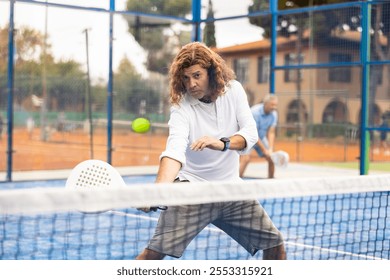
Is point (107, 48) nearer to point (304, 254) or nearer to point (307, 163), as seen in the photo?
point (307, 163)

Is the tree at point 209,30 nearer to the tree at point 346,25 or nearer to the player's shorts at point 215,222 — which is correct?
the tree at point 346,25

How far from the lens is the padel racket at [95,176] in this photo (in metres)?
2.96

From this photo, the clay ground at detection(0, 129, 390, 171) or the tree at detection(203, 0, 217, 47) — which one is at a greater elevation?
the tree at detection(203, 0, 217, 47)

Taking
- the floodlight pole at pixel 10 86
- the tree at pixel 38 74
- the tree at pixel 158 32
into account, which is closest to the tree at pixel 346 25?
the tree at pixel 158 32

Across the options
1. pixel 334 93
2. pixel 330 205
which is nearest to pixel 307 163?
pixel 334 93

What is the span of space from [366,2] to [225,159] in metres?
6.65

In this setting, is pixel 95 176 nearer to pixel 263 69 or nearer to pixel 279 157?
pixel 279 157

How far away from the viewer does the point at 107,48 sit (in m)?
10.4

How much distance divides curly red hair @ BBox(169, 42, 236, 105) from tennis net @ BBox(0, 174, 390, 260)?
55 centimetres

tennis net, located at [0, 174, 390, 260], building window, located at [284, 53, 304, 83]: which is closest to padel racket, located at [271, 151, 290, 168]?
building window, located at [284, 53, 304, 83]

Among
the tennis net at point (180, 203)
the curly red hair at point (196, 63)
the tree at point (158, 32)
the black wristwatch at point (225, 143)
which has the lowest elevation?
the tennis net at point (180, 203)

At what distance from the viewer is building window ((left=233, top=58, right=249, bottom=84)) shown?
12.1 metres

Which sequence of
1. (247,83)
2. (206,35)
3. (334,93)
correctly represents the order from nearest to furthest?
(206,35) → (247,83) → (334,93)

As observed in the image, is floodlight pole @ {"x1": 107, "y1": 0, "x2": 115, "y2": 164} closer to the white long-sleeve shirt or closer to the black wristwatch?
the white long-sleeve shirt
